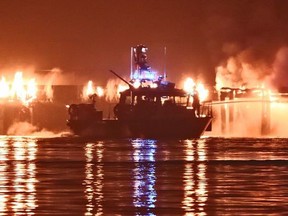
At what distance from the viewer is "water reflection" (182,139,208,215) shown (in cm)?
2780

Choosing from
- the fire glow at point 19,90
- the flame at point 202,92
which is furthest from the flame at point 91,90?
the flame at point 202,92

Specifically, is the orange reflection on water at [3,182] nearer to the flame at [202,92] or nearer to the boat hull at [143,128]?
the boat hull at [143,128]

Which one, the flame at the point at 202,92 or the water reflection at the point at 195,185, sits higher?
the flame at the point at 202,92

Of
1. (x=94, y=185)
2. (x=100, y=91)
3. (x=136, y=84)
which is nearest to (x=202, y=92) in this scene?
(x=100, y=91)

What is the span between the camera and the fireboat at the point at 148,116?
3450 inches

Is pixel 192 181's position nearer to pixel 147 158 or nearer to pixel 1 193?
pixel 1 193

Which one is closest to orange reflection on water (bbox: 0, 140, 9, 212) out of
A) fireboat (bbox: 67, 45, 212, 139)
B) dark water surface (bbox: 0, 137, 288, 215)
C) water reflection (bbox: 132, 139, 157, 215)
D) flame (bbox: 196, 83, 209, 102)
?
dark water surface (bbox: 0, 137, 288, 215)

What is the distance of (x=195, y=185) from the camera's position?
3425 cm

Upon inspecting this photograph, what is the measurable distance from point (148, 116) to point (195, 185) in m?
53.7

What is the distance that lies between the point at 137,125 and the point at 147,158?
38.4m

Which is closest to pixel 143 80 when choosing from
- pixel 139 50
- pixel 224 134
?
pixel 139 50

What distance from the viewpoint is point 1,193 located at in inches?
1233

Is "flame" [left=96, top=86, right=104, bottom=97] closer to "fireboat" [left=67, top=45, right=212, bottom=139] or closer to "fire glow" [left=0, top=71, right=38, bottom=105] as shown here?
"fire glow" [left=0, top=71, right=38, bottom=105]

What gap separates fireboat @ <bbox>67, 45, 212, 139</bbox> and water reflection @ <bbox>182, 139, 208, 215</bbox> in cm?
3579
